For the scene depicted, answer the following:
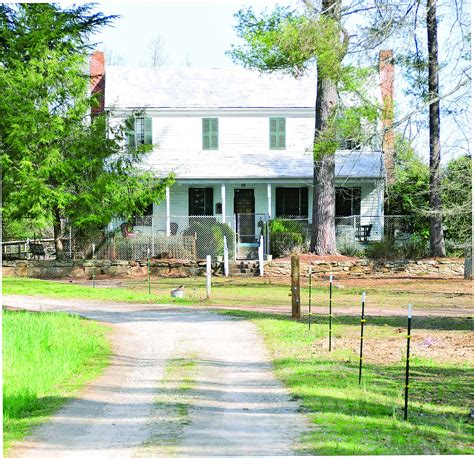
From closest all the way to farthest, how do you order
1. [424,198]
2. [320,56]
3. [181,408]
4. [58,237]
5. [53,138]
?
1. [181,408]
2. [320,56]
3. [53,138]
4. [58,237]
5. [424,198]

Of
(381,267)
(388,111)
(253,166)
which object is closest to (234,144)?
(253,166)

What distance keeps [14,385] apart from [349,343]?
594 centimetres

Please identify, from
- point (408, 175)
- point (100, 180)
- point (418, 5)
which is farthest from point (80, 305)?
point (408, 175)

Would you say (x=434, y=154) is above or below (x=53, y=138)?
below

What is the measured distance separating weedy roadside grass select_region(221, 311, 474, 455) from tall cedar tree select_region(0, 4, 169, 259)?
13.9 m

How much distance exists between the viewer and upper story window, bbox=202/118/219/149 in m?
35.7

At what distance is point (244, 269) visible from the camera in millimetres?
29016

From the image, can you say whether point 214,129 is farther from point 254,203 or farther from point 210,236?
point 210,236

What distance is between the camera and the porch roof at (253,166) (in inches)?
1335

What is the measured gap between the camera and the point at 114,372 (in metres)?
12.3

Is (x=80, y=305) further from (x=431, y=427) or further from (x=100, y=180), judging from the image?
(x=431, y=427)

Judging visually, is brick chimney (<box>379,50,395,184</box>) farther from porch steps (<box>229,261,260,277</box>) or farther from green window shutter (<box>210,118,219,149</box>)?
green window shutter (<box>210,118,219,149</box>)

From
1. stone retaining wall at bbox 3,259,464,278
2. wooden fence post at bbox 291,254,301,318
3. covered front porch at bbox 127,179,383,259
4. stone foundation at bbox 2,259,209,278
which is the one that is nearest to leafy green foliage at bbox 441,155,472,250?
stone retaining wall at bbox 3,259,464,278

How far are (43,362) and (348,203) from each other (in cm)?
2421
